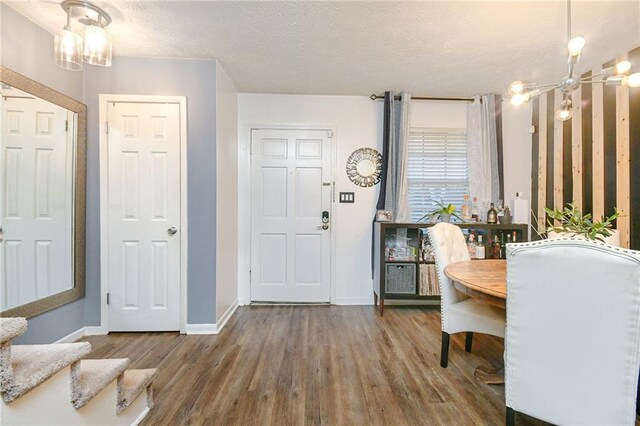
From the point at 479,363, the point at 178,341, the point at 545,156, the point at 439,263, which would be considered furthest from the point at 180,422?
the point at 545,156

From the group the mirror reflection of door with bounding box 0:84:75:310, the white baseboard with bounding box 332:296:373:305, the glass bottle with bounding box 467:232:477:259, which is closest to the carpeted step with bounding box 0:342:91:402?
the mirror reflection of door with bounding box 0:84:75:310

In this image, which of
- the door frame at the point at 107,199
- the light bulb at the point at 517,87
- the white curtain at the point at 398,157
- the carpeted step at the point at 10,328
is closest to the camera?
the carpeted step at the point at 10,328

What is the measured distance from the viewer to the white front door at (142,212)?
2.54 m

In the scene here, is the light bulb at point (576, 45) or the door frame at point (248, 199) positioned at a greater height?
the light bulb at point (576, 45)

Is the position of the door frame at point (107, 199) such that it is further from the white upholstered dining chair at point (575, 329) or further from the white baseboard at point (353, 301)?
the white upholstered dining chair at point (575, 329)

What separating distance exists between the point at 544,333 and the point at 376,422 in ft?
3.20

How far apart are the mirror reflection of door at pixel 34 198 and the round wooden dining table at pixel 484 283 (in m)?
3.02

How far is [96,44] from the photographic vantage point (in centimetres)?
188

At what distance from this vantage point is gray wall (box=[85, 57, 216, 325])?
2537mm

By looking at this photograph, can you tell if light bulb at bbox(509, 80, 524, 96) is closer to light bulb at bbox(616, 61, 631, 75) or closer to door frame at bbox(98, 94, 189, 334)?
light bulb at bbox(616, 61, 631, 75)

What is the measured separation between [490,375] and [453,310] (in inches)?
19.7

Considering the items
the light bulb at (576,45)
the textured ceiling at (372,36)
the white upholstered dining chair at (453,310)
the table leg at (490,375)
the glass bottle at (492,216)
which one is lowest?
the table leg at (490,375)

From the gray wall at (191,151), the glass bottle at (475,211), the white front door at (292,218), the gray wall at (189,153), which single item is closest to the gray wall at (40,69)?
the gray wall at (189,153)

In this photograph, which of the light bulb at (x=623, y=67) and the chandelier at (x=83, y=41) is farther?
the chandelier at (x=83, y=41)
